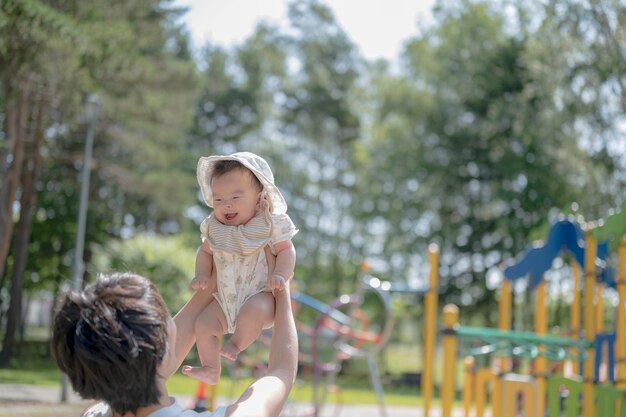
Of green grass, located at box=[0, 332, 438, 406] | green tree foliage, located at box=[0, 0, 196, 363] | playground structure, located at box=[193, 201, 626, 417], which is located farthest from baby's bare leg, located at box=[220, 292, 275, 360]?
green tree foliage, located at box=[0, 0, 196, 363]

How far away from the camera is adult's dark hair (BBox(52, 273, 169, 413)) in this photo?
1958mm

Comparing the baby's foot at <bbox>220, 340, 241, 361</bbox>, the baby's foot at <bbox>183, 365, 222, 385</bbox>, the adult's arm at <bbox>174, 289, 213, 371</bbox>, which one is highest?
the adult's arm at <bbox>174, 289, 213, 371</bbox>

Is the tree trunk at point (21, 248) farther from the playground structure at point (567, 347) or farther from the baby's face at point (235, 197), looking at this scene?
the baby's face at point (235, 197)

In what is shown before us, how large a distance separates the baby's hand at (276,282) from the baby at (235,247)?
0.08 meters

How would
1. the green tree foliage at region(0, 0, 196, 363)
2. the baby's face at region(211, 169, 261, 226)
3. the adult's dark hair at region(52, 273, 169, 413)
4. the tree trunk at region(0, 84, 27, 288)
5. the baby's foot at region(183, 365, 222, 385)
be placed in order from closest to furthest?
the adult's dark hair at region(52, 273, 169, 413)
the baby's foot at region(183, 365, 222, 385)
the baby's face at region(211, 169, 261, 226)
the green tree foliage at region(0, 0, 196, 363)
the tree trunk at region(0, 84, 27, 288)

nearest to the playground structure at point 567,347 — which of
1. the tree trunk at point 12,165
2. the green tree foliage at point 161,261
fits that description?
the tree trunk at point 12,165

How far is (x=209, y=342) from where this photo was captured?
3102mm

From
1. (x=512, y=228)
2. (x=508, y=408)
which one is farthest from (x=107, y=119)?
(x=508, y=408)

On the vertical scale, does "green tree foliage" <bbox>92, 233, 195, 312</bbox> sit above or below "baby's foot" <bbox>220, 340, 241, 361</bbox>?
above

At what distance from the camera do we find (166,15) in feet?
87.9

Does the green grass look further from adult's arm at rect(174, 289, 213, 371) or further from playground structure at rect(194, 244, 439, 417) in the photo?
adult's arm at rect(174, 289, 213, 371)

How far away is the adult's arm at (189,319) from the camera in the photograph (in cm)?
310

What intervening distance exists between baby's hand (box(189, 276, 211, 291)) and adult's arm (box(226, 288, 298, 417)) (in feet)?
1.50

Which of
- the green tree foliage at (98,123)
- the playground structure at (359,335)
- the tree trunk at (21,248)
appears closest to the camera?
the playground structure at (359,335)
